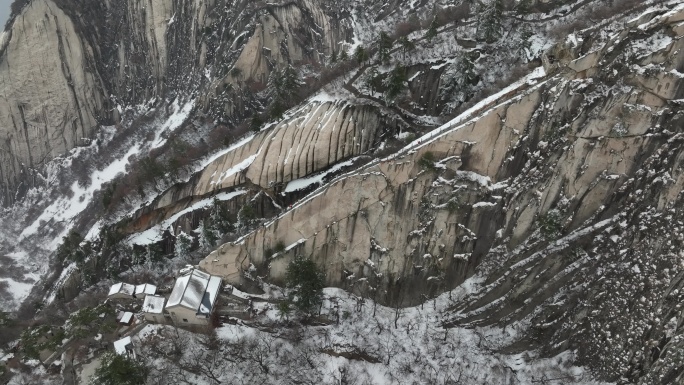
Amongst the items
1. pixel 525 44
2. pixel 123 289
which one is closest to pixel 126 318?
pixel 123 289

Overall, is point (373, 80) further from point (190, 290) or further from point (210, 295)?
point (190, 290)

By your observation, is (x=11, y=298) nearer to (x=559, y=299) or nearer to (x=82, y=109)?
(x=82, y=109)

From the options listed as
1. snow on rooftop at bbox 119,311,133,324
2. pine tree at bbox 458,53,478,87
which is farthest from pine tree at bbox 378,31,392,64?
snow on rooftop at bbox 119,311,133,324

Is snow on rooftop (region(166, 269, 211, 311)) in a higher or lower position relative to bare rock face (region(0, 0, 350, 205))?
lower

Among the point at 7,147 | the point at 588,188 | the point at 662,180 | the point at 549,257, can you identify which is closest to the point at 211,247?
the point at 549,257

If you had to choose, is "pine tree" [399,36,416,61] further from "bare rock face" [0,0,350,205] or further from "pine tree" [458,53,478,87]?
"bare rock face" [0,0,350,205]

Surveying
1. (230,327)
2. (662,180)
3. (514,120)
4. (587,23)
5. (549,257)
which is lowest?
(549,257)

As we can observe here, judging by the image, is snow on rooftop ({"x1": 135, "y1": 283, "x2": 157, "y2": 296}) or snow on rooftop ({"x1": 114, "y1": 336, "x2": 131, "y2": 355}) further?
snow on rooftop ({"x1": 135, "y1": 283, "x2": 157, "y2": 296})
